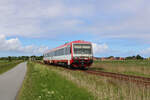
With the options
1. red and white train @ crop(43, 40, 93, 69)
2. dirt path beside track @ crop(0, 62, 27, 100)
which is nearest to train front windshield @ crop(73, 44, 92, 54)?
red and white train @ crop(43, 40, 93, 69)

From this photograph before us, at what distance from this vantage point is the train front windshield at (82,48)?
891 inches

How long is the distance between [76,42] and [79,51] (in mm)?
1218

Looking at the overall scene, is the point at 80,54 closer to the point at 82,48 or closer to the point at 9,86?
the point at 82,48

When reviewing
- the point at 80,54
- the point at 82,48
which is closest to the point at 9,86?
Answer: the point at 80,54

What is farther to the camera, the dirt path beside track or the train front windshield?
the train front windshield

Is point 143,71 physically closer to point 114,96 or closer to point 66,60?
point 66,60

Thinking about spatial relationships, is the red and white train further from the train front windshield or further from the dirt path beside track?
the dirt path beside track

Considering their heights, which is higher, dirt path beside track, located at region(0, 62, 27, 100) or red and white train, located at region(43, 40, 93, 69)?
red and white train, located at region(43, 40, 93, 69)

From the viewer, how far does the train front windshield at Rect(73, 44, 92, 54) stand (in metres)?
22.6

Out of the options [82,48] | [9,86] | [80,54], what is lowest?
[9,86]

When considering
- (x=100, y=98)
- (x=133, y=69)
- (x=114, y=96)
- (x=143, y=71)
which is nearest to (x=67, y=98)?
(x=100, y=98)

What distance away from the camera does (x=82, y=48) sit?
75.6 feet

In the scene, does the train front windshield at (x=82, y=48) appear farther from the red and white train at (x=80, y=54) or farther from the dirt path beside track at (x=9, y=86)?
the dirt path beside track at (x=9, y=86)

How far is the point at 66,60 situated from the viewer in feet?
80.4
